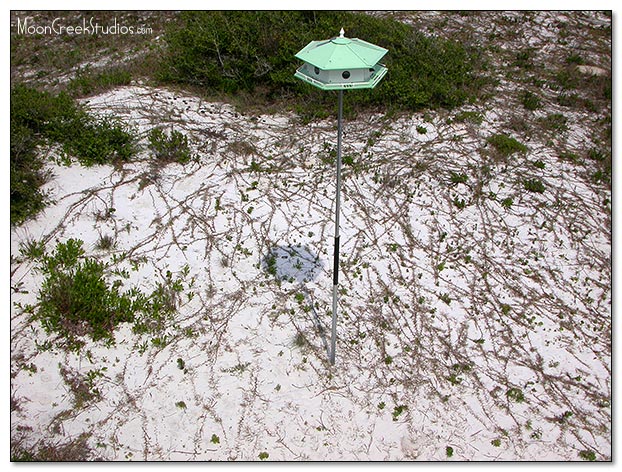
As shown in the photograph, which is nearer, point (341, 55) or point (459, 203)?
point (341, 55)

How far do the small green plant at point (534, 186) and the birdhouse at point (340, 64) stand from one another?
230 inches

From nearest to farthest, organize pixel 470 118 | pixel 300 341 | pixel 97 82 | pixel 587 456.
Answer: pixel 587 456 → pixel 300 341 → pixel 470 118 → pixel 97 82

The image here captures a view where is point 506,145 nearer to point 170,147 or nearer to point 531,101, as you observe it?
point 531,101

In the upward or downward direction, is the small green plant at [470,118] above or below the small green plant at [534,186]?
above

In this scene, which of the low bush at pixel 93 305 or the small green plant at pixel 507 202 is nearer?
the low bush at pixel 93 305

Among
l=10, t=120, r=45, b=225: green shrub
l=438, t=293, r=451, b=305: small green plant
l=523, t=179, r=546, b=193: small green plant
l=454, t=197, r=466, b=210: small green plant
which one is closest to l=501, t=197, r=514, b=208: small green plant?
l=523, t=179, r=546, b=193: small green plant

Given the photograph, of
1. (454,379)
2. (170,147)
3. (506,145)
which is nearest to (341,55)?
(454,379)

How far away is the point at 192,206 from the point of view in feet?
29.3

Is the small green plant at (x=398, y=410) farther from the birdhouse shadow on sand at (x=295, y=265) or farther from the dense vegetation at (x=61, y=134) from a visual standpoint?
the dense vegetation at (x=61, y=134)

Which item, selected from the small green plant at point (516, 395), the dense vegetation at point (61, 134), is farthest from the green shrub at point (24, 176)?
the small green plant at point (516, 395)

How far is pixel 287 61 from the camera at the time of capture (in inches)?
472

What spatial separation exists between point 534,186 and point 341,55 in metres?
6.32

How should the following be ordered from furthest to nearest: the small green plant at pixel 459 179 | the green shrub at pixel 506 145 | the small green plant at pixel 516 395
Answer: the green shrub at pixel 506 145 < the small green plant at pixel 459 179 < the small green plant at pixel 516 395

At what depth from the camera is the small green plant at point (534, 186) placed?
9586mm
